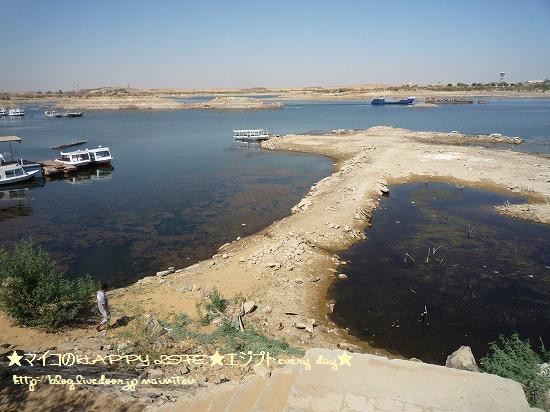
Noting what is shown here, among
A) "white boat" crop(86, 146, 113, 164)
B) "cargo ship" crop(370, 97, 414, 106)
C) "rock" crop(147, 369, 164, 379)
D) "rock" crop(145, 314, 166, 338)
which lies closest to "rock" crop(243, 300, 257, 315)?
"rock" crop(145, 314, 166, 338)

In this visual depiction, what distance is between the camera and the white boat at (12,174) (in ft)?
100

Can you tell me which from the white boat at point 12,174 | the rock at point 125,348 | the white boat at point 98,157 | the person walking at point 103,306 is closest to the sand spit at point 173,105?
the white boat at point 98,157

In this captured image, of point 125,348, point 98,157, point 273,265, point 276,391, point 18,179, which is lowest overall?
point 273,265

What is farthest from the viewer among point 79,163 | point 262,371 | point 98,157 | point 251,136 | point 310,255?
point 251,136

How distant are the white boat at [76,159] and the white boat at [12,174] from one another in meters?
4.20

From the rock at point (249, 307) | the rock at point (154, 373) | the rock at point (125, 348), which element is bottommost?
the rock at point (249, 307)

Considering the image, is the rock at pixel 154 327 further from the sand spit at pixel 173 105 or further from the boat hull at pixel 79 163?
the sand spit at pixel 173 105

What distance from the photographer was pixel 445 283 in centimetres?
1424

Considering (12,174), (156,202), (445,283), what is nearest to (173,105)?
(12,174)

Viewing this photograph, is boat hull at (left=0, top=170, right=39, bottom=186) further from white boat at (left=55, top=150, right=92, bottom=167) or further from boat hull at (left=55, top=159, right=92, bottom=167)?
white boat at (left=55, top=150, right=92, bottom=167)

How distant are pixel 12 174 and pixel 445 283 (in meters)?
34.1

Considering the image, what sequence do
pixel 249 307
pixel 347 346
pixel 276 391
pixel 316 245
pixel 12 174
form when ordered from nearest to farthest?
pixel 276 391
pixel 347 346
pixel 249 307
pixel 316 245
pixel 12 174

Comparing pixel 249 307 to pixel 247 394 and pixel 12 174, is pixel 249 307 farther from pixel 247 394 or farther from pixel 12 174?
pixel 12 174

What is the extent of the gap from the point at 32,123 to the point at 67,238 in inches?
2951
